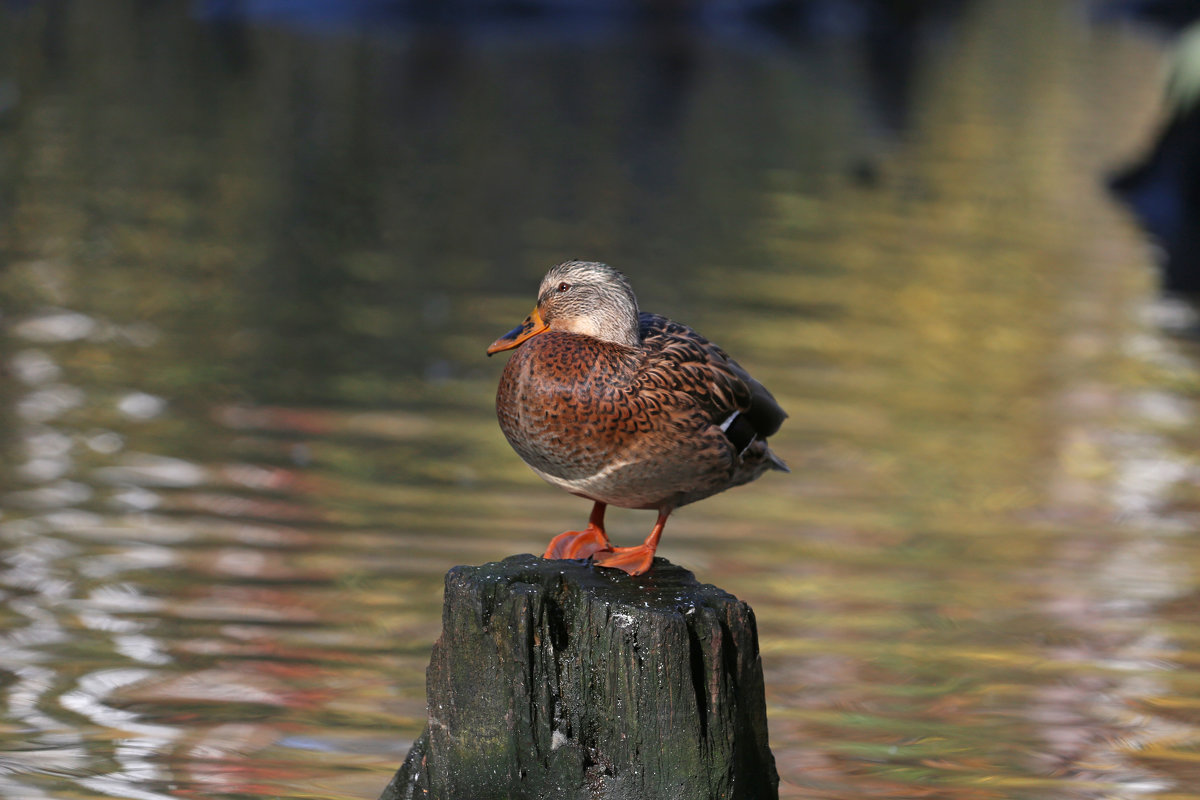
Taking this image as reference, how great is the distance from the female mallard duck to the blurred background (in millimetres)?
1732

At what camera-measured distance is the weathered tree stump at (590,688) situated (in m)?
3.47

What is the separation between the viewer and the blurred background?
569 cm

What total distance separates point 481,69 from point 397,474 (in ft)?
76.6

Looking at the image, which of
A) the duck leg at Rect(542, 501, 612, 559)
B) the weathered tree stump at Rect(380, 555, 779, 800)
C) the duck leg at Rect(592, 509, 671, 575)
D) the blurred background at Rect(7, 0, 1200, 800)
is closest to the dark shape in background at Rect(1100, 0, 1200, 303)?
the blurred background at Rect(7, 0, 1200, 800)

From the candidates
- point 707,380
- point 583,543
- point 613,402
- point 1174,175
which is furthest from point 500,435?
point 1174,175

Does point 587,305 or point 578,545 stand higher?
point 587,305

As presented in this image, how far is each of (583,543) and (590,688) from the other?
0.45m

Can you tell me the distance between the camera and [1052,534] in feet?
26.9

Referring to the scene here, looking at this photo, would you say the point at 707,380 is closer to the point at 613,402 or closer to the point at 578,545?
the point at 613,402

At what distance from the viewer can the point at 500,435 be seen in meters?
9.06

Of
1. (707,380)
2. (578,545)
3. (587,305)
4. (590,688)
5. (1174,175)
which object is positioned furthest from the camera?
(1174,175)

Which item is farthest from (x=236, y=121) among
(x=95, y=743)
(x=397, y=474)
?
(x=95, y=743)

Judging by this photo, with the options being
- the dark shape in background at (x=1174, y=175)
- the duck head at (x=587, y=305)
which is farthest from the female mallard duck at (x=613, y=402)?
the dark shape in background at (x=1174, y=175)

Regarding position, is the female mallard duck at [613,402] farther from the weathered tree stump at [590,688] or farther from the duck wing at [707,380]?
the weathered tree stump at [590,688]
